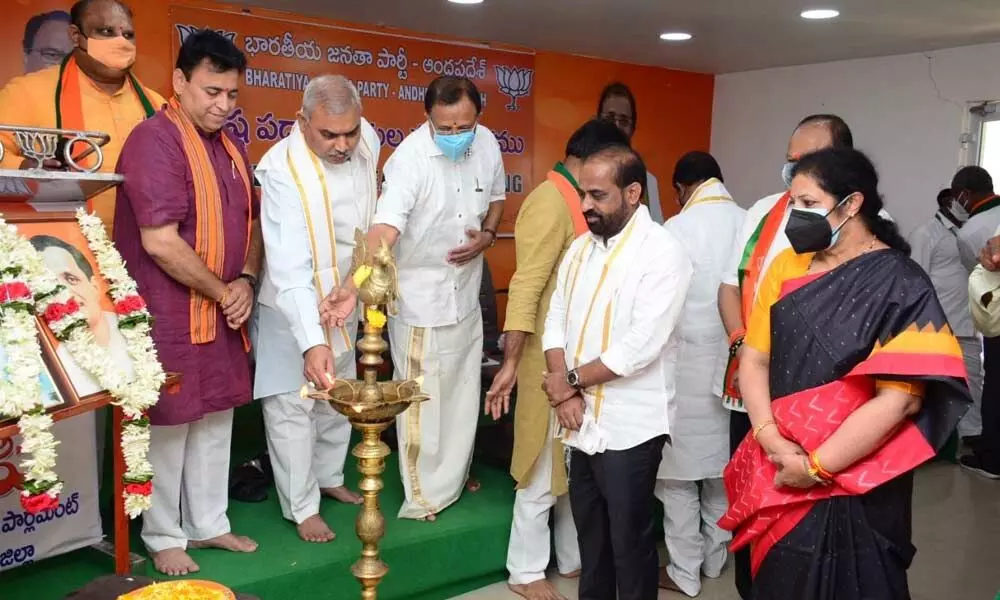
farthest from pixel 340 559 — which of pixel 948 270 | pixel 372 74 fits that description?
pixel 948 270

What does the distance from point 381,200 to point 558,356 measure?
91cm

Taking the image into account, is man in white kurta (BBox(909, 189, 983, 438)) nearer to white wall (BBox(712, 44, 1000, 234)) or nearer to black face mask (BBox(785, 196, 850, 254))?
white wall (BBox(712, 44, 1000, 234))

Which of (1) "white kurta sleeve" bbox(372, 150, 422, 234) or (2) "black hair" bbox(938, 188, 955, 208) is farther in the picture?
(2) "black hair" bbox(938, 188, 955, 208)

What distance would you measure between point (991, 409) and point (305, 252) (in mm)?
4515

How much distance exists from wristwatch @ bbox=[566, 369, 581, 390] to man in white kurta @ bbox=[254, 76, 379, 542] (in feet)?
2.67

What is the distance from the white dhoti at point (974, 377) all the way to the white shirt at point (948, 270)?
0.10 metres

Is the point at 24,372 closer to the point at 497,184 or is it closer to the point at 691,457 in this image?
the point at 497,184

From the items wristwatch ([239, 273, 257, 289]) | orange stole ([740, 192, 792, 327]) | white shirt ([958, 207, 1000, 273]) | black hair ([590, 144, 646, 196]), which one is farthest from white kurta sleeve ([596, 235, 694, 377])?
white shirt ([958, 207, 1000, 273])

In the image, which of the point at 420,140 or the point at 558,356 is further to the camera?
the point at 420,140

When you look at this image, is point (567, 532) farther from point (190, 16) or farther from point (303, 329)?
point (190, 16)

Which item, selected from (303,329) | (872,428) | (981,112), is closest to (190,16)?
(303,329)

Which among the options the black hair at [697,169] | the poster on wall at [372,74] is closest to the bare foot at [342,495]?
the black hair at [697,169]

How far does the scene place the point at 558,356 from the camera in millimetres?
2834

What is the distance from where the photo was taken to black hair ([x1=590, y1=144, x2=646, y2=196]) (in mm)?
2646
